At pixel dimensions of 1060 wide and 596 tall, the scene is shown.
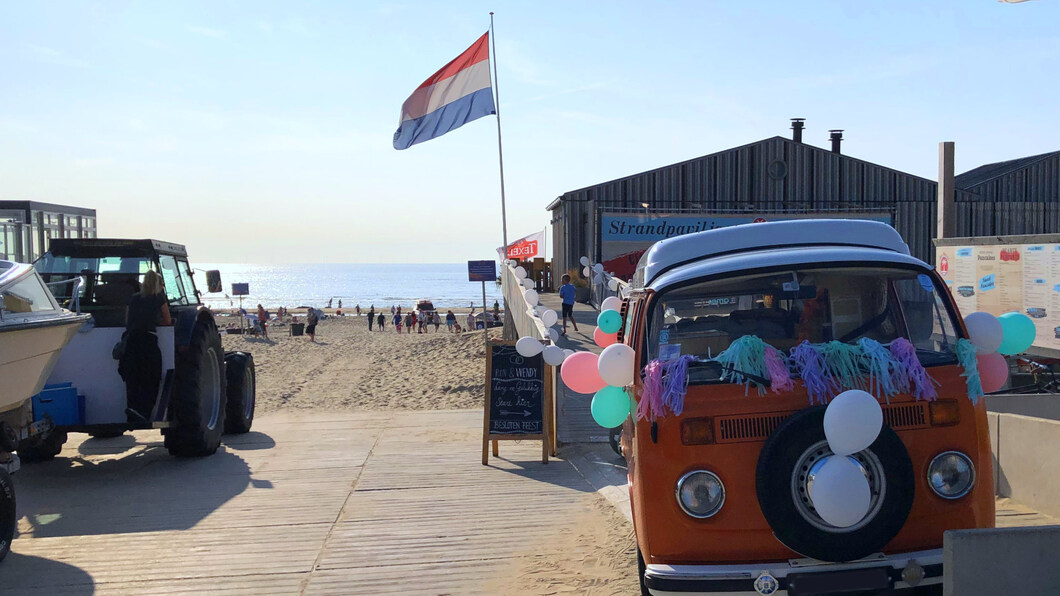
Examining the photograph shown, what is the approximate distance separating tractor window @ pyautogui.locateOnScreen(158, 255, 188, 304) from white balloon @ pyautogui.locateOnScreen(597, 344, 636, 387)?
22.8ft

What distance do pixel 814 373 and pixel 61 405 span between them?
7799mm

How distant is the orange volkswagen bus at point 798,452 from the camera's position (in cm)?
376

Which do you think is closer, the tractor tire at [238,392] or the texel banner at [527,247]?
the tractor tire at [238,392]

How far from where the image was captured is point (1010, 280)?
10703mm

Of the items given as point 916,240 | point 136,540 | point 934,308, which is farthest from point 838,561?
point 916,240

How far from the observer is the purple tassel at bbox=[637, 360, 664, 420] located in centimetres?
405

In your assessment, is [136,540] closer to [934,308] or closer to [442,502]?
[442,502]

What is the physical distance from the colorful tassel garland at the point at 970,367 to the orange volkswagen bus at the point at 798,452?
0.12 feet

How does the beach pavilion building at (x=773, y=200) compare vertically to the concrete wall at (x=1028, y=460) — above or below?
above

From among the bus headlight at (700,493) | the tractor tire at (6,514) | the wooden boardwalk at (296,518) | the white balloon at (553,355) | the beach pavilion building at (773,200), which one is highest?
the beach pavilion building at (773,200)

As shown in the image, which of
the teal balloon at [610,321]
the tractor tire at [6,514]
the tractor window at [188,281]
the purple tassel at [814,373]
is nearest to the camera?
the purple tassel at [814,373]

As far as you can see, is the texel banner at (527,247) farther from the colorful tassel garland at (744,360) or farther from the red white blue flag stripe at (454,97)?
the colorful tassel garland at (744,360)

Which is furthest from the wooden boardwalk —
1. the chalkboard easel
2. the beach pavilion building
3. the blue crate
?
the beach pavilion building

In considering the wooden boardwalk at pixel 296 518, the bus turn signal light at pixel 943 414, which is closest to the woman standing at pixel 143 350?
the wooden boardwalk at pixel 296 518
